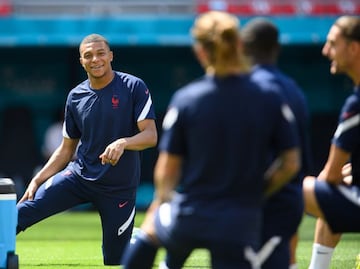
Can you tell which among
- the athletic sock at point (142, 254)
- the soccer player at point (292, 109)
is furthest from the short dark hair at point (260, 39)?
the athletic sock at point (142, 254)

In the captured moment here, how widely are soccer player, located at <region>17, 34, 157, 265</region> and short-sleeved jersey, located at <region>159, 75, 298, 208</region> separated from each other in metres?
3.24

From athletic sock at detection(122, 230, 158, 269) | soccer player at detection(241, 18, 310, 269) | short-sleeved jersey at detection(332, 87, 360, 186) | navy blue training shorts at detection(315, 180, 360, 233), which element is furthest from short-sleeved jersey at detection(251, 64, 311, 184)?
athletic sock at detection(122, 230, 158, 269)

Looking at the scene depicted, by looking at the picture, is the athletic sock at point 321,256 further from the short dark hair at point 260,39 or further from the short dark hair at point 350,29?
the short dark hair at point 260,39

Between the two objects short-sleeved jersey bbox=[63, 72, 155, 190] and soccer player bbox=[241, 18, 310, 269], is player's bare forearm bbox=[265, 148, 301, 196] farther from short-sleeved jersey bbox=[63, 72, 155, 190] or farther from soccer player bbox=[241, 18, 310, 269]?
short-sleeved jersey bbox=[63, 72, 155, 190]

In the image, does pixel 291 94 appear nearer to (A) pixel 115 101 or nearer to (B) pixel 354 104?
(B) pixel 354 104

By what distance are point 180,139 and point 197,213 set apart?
0.44 m

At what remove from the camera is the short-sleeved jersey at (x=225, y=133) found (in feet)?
19.1

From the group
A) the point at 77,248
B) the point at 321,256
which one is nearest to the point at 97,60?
the point at 321,256

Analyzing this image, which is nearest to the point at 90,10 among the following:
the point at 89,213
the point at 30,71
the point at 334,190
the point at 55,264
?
the point at 30,71

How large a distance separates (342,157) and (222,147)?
4.54 ft

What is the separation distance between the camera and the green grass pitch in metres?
10.4

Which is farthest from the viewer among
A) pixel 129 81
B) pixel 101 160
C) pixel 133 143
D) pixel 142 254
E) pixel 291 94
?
pixel 129 81

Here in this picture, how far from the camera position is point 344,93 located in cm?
2247

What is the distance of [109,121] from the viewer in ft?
30.4
